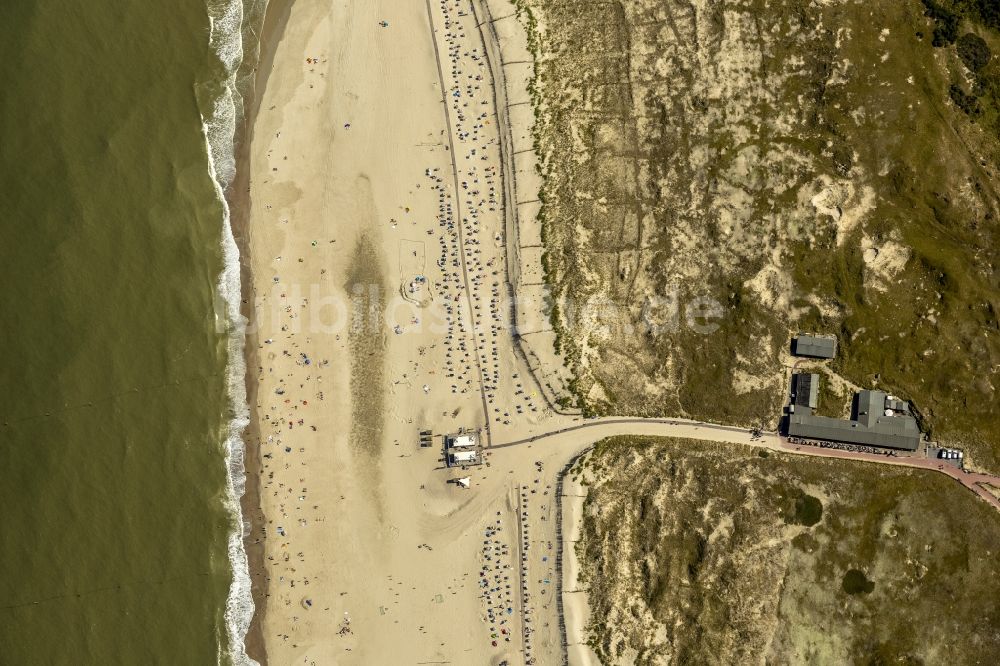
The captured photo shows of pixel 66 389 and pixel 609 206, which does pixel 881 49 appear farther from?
pixel 66 389

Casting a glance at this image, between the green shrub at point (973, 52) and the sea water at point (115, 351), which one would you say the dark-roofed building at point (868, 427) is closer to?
the green shrub at point (973, 52)

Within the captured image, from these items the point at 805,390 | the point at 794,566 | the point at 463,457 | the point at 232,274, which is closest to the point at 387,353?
the point at 463,457

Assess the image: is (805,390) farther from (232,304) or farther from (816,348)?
(232,304)

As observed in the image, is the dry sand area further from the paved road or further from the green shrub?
the green shrub

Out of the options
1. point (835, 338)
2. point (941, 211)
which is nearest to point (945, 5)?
point (941, 211)

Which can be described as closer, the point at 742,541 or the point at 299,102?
the point at 742,541

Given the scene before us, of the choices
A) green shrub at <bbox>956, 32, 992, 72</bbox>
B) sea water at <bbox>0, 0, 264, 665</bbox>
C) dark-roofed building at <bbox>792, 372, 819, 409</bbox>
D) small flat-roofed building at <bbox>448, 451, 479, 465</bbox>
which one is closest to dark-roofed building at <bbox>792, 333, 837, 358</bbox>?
dark-roofed building at <bbox>792, 372, 819, 409</bbox>
